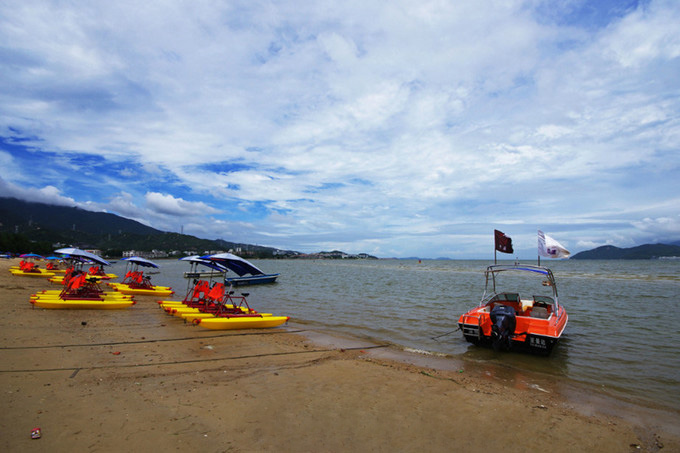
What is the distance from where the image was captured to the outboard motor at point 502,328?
10.2m

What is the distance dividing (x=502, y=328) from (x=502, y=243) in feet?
9.42

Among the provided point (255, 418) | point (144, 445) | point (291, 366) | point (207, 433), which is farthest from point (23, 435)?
point (291, 366)

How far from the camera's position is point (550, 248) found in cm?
1128

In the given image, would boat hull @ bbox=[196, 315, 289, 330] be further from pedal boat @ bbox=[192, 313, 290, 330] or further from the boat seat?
the boat seat

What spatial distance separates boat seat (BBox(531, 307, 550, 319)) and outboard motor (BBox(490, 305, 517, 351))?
195 cm

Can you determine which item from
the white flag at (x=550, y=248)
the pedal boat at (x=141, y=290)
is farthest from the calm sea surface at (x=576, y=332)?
the pedal boat at (x=141, y=290)

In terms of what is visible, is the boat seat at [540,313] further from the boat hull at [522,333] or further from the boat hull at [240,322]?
the boat hull at [240,322]

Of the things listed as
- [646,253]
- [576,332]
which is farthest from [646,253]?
[576,332]

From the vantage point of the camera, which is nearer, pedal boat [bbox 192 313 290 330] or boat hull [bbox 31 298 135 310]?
pedal boat [bbox 192 313 290 330]

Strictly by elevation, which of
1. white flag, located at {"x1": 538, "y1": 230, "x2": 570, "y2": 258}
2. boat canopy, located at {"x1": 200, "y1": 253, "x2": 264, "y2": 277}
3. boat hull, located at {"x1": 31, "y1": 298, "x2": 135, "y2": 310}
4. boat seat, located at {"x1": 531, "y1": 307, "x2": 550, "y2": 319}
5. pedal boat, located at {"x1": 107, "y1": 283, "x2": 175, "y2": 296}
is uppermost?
white flag, located at {"x1": 538, "y1": 230, "x2": 570, "y2": 258}

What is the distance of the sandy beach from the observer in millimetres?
4586

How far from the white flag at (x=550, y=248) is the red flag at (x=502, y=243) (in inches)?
39.2

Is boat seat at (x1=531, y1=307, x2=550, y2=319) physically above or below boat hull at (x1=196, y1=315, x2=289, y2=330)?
above

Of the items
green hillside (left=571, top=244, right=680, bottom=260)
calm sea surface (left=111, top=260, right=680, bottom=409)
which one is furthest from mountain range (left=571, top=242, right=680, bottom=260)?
calm sea surface (left=111, top=260, right=680, bottom=409)
